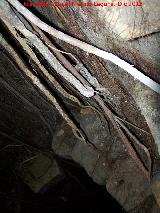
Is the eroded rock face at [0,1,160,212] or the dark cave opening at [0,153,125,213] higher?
the eroded rock face at [0,1,160,212]

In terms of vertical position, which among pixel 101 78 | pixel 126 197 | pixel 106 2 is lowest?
pixel 126 197

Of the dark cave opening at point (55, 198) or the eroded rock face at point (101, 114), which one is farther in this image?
the dark cave opening at point (55, 198)

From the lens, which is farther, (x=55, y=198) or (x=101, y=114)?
(x=55, y=198)

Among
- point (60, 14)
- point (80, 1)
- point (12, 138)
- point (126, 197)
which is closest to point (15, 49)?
point (60, 14)

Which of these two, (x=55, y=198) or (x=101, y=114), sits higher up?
(x=101, y=114)

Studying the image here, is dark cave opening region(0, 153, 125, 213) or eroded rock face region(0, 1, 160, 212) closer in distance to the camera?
eroded rock face region(0, 1, 160, 212)

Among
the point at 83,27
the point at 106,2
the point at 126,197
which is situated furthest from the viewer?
the point at 126,197

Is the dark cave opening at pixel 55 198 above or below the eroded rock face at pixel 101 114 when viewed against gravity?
below

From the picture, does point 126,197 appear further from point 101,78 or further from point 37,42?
point 37,42
